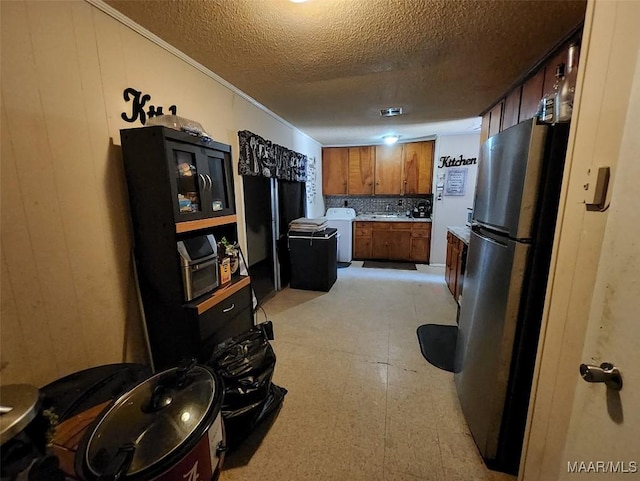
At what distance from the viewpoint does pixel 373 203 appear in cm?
571

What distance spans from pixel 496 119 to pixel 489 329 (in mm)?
2456

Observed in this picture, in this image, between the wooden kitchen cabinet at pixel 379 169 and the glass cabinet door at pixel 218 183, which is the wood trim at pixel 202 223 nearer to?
the glass cabinet door at pixel 218 183

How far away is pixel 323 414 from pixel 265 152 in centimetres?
257

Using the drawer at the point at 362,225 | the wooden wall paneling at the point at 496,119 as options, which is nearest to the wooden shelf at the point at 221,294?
the wooden wall paneling at the point at 496,119

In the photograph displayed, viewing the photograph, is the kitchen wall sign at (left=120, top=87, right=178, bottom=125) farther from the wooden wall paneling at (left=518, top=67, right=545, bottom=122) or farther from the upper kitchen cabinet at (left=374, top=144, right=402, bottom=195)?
the upper kitchen cabinet at (left=374, top=144, right=402, bottom=195)

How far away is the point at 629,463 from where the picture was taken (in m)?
0.56

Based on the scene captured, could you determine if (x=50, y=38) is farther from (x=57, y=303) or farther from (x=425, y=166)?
(x=425, y=166)

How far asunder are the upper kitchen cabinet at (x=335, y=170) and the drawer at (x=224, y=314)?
12.8 feet

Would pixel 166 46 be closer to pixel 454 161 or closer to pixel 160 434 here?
pixel 160 434

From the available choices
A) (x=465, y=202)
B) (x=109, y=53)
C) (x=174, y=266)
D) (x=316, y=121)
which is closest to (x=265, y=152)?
(x=316, y=121)

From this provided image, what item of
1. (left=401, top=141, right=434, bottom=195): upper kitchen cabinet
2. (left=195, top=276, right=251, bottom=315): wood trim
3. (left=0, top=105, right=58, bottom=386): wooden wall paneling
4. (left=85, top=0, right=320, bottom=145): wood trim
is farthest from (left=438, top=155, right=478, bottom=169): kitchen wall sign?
(left=0, top=105, right=58, bottom=386): wooden wall paneling

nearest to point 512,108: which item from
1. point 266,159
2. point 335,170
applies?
point 266,159

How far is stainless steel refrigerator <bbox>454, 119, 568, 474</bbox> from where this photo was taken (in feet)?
3.52

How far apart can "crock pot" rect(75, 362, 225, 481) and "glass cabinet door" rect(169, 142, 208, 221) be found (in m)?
0.81
